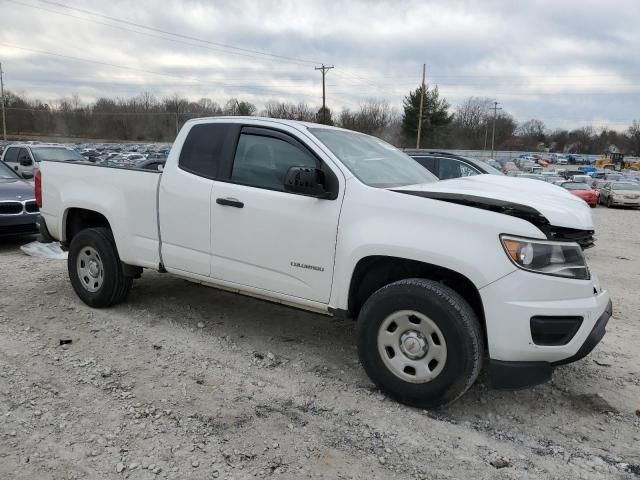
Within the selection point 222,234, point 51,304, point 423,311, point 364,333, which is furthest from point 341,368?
point 51,304

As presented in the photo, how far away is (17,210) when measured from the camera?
8375 mm

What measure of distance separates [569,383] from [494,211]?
1643 mm

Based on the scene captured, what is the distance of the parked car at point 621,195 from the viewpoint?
24.0m

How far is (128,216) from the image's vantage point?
16.0ft

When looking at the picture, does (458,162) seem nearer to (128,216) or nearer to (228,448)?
(128,216)

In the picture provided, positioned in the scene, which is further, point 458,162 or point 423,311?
point 458,162

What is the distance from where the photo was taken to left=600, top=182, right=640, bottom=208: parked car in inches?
947

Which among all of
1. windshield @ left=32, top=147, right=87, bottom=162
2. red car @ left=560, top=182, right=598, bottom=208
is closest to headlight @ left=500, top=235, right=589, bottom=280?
windshield @ left=32, top=147, right=87, bottom=162

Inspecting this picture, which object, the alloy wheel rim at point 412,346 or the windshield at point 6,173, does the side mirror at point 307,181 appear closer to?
the alloy wheel rim at point 412,346

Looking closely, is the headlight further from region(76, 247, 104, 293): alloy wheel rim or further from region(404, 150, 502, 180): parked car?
region(404, 150, 502, 180): parked car

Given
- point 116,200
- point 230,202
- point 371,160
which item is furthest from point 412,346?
point 116,200

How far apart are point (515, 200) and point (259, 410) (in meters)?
2.18

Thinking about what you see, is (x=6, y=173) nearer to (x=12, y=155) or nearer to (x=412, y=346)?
(x=412, y=346)

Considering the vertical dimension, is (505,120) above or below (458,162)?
above
